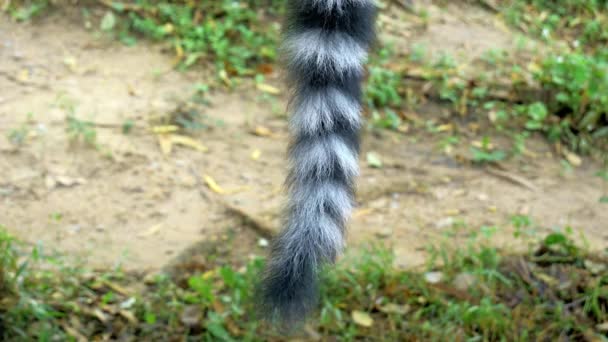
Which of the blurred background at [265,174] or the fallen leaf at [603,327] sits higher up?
the fallen leaf at [603,327]

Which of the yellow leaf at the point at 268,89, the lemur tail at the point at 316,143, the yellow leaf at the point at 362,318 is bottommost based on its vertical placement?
the yellow leaf at the point at 268,89

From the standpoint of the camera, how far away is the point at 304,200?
7.06ft

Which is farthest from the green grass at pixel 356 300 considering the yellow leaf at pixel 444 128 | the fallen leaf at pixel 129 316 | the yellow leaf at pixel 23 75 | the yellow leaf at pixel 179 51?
the yellow leaf at pixel 179 51

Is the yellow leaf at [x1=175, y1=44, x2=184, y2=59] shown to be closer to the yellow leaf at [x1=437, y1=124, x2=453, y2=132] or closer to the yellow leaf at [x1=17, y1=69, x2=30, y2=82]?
the yellow leaf at [x1=17, y1=69, x2=30, y2=82]

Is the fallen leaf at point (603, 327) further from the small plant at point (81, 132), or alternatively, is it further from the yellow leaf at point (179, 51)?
the yellow leaf at point (179, 51)

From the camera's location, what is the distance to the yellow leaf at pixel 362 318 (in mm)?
3641

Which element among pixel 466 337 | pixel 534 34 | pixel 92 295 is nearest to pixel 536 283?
pixel 466 337

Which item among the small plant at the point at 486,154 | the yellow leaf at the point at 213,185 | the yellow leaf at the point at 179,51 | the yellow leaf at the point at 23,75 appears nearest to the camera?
the yellow leaf at the point at 213,185

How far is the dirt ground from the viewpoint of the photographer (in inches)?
180

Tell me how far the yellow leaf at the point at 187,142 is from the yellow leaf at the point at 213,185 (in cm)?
35

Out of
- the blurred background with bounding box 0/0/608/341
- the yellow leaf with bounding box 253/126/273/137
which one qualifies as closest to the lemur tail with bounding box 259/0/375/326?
the blurred background with bounding box 0/0/608/341

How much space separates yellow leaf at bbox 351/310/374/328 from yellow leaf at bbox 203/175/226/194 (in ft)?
5.53

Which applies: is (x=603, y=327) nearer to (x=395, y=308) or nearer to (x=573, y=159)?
(x=395, y=308)

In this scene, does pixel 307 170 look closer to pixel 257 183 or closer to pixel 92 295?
pixel 92 295
